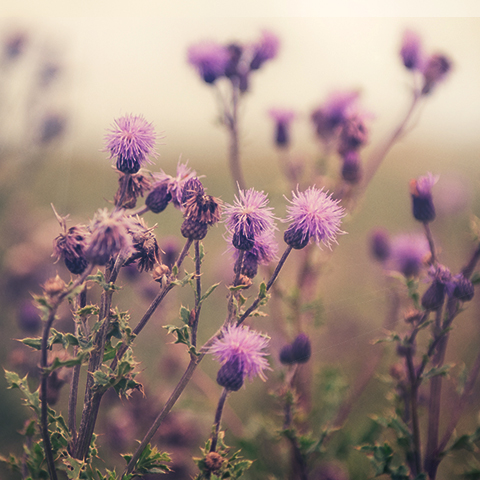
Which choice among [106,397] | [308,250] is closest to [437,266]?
[308,250]

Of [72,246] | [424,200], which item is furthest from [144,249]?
[424,200]

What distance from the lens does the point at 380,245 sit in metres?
2.23

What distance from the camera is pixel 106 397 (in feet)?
7.03

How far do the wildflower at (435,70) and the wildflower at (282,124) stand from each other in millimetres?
729

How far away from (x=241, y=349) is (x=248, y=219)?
37cm

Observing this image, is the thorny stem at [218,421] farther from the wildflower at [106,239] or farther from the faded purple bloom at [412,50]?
the faded purple bloom at [412,50]

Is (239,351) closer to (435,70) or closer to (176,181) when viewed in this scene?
(176,181)

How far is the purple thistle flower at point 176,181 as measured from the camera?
1278 mm

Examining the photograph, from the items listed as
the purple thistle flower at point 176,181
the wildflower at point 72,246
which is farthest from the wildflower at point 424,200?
the wildflower at point 72,246

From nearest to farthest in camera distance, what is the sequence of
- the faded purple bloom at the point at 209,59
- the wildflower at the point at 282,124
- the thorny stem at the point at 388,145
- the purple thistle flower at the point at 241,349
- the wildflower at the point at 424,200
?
the purple thistle flower at the point at 241,349 < the wildflower at the point at 424,200 < the faded purple bloom at the point at 209,59 < the thorny stem at the point at 388,145 < the wildflower at the point at 282,124

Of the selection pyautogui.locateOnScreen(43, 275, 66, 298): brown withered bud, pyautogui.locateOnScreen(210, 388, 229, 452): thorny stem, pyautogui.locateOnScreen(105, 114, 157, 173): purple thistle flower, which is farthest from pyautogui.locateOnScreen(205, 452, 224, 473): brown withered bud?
pyautogui.locateOnScreen(105, 114, 157, 173): purple thistle flower

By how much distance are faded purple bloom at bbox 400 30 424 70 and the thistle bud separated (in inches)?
68.7

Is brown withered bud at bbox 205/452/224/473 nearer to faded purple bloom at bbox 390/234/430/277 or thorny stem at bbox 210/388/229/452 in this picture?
thorny stem at bbox 210/388/229/452

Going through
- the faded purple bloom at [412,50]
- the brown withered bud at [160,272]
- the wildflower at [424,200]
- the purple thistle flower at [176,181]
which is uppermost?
the faded purple bloom at [412,50]
